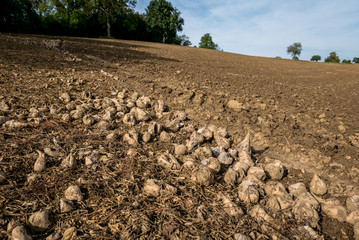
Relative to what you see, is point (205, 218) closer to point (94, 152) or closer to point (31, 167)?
point (94, 152)

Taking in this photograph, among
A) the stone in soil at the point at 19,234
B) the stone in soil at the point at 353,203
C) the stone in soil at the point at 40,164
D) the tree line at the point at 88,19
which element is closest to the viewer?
the stone in soil at the point at 19,234

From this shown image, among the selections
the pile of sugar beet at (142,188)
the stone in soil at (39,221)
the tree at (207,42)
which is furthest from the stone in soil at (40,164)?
the tree at (207,42)

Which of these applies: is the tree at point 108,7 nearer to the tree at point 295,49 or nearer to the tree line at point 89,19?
the tree line at point 89,19

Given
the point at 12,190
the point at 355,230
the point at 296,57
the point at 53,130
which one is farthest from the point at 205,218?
the point at 296,57

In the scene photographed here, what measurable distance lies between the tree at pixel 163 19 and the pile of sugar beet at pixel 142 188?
42.2 metres

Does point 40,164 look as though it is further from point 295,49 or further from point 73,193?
point 295,49

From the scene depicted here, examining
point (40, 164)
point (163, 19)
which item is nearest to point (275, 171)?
point (40, 164)

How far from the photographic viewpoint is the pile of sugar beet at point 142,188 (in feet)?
4.35

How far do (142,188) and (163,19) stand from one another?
146ft

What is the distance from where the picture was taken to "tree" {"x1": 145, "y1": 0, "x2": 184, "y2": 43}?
39938mm

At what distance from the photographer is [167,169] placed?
1.91m

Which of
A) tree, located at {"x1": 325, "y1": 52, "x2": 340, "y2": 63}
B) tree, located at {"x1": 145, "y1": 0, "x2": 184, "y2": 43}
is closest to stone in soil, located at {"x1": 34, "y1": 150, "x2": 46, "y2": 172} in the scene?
tree, located at {"x1": 145, "y1": 0, "x2": 184, "y2": 43}

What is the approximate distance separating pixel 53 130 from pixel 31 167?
0.66 m

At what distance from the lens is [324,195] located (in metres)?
1.78
